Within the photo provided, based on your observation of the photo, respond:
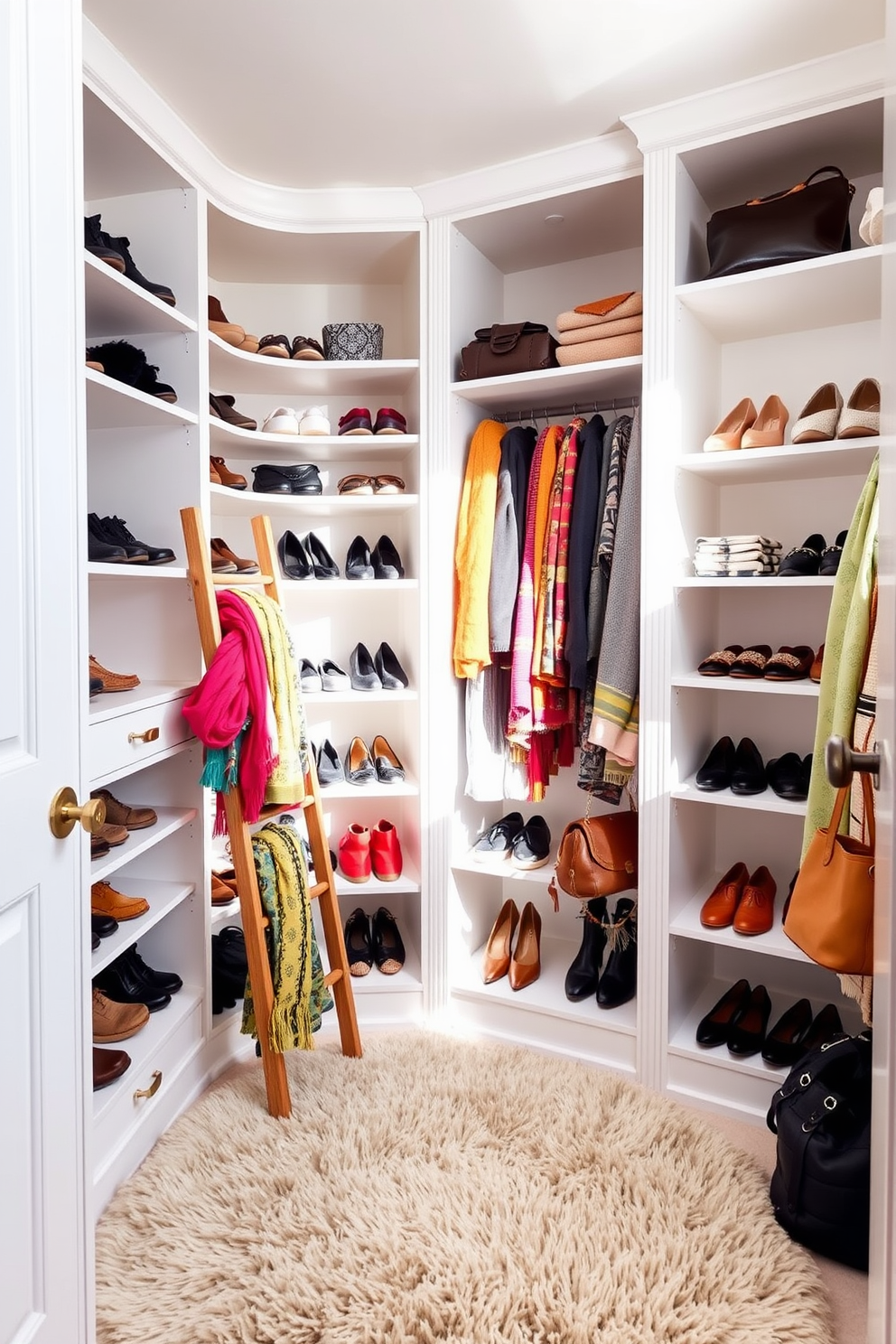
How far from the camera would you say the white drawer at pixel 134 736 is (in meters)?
1.74

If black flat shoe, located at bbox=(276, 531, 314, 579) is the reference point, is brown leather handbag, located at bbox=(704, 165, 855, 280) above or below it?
above

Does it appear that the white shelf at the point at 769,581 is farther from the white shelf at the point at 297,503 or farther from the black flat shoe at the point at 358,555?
the black flat shoe at the point at 358,555

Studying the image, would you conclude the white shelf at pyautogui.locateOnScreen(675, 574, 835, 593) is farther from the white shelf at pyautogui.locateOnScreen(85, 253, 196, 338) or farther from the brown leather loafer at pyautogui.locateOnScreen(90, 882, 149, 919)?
the brown leather loafer at pyautogui.locateOnScreen(90, 882, 149, 919)

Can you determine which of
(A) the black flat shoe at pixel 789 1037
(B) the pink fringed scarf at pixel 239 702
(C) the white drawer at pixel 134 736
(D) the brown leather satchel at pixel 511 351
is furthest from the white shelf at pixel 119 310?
(A) the black flat shoe at pixel 789 1037

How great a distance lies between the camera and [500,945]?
2.70m

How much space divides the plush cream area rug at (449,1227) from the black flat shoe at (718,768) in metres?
0.79

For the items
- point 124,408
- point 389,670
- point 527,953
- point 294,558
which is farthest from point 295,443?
point 527,953

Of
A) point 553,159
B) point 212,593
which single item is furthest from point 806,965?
point 553,159

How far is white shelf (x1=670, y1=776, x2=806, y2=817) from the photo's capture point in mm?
2113

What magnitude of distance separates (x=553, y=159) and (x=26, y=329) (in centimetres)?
176

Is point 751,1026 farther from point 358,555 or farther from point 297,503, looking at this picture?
point 297,503

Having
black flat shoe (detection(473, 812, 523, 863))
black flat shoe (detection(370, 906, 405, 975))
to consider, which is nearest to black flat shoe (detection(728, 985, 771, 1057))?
black flat shoe (detection(473, 812, 523, 863))

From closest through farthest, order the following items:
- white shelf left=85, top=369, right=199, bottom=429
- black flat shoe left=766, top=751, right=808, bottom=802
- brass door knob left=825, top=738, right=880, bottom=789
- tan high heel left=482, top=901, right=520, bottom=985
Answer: brass door knob left=825, top=738, right=880, bottom=789, white shelf left=85, top=369, right=199, bottom=429, black flat shoe left=766, top=751, right=808, bottom=802, tan high heel left=482, top=901, right=520, bottom=985

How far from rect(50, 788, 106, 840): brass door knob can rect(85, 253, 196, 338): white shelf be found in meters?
1.20
